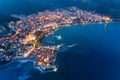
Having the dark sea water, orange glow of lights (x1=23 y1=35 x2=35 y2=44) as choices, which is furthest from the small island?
the dark sea water

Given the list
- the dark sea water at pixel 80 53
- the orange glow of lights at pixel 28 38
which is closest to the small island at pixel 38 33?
the orange glow of lights at pixel 28 38

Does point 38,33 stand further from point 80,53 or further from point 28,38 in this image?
point 80,53

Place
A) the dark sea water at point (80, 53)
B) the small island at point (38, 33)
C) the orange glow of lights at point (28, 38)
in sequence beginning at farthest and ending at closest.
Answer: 1. the orange glow of lights at point (28, 38)
2. the small island at point (38, 33)
3. the dark sea water at point (80, 53)

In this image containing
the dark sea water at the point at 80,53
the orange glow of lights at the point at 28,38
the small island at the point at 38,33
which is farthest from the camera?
the orange glow of lights at the point at 28,38

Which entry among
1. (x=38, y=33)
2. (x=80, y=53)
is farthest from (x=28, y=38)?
(x=80, y=53)

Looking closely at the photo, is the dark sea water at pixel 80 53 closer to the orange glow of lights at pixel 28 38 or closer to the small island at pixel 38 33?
the small island at pixel 38 33

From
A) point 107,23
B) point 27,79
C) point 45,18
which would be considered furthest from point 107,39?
point 27,79

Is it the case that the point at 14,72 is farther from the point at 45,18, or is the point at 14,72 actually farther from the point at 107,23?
the point at 107,23
